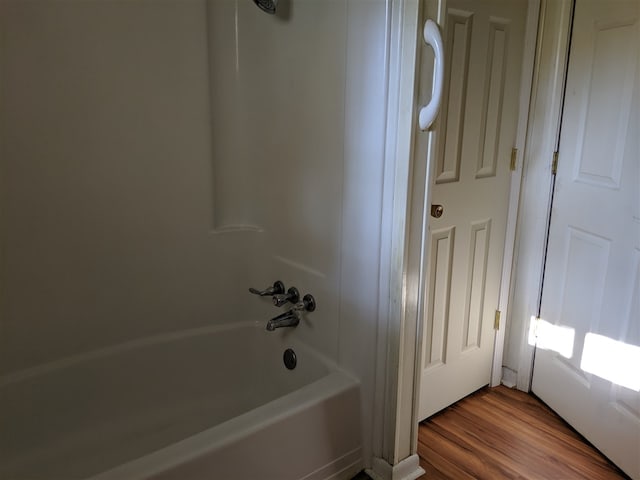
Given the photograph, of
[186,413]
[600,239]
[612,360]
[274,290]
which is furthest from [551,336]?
[186,413]

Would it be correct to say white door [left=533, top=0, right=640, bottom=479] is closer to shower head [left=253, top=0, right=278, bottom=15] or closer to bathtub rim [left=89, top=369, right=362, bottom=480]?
bathtub rim [left=89, top=369, right=362, bottom=480]

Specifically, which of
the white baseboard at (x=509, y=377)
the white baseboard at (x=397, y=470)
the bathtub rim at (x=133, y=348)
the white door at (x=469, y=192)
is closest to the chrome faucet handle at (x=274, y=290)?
the bathtub rim at (x=133, y=348)

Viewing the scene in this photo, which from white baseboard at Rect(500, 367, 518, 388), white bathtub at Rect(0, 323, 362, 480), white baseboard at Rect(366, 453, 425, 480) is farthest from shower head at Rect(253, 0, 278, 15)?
white baseboard at Rect(500, 367, 518, 388)

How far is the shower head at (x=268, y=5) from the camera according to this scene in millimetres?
1757

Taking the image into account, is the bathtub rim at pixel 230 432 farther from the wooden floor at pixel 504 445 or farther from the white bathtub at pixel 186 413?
the wooden floor at pixel 504 445

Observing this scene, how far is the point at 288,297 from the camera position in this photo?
1.94 meters

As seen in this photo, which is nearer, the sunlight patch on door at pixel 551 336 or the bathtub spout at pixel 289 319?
the bathtub spout at pixel 289 319

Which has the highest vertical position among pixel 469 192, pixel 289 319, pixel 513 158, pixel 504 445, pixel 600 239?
pixel 513 158

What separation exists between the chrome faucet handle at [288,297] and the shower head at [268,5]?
101 centimetres

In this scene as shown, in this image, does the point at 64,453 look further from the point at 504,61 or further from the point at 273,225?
the point at 504,61

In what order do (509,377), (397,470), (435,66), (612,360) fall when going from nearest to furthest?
(435,66)
(397,470)
(612,360)
(509,377)

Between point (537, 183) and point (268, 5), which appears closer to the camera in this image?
point (268, 5)

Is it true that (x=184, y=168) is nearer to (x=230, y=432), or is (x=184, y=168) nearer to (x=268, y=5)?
(x=268, y=5)

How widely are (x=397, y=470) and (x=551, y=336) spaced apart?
899 millimetres
